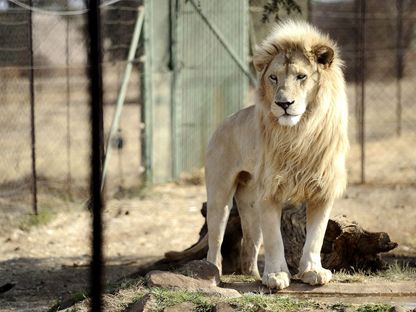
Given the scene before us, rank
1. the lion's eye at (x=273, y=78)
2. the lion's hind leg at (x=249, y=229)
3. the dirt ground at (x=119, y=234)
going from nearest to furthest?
1. the lion's eye at (x=273, y=78)
2. the lion's hind leg at (x=249, y=229)
3. the dirt ground at (x=119, y=234)

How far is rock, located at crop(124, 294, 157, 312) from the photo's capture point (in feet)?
16.6

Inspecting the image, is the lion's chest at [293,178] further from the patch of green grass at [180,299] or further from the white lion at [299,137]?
the patch of green grass at [180,299]

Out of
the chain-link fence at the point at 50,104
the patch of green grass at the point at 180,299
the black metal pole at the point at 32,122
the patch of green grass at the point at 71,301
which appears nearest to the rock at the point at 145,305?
the patch of green grass at the point at 180,299

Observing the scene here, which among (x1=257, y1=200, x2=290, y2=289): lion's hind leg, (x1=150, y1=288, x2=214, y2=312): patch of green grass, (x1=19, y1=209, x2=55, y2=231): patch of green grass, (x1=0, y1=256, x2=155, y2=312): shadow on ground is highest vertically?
(x1=257, y1=200, x2=290, y2=289): lion's hind leg

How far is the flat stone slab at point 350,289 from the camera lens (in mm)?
5555

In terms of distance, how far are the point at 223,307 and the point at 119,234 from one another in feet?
17.7

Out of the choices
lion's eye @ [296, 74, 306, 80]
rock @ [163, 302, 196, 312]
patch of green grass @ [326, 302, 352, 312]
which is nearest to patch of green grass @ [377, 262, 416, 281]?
patch of green grass @ [326, 302, 352, 312]

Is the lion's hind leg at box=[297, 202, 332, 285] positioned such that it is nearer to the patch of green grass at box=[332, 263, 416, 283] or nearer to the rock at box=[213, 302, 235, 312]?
the patch of green grass at box=[332, 263, 416, 283]

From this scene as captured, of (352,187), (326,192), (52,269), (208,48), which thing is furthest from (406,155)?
(326,192)

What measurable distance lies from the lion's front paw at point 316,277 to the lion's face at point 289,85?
2.95 feet

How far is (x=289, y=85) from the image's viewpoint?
18.6 feet

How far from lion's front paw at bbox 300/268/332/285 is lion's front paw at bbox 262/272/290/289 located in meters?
0.11

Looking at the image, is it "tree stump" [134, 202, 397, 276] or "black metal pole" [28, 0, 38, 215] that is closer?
"tree stump" [134, 202, 397, 276]

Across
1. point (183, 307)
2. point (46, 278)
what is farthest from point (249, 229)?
point (46, 278)
